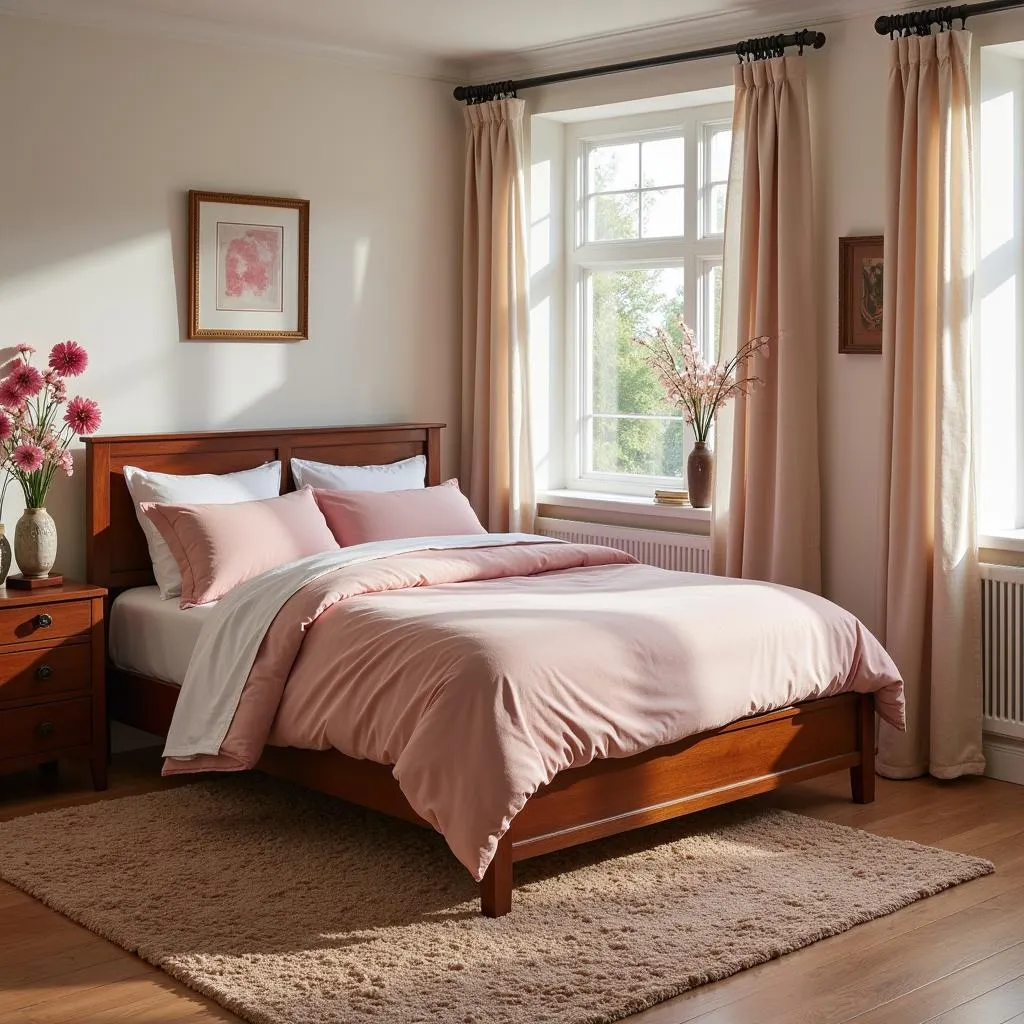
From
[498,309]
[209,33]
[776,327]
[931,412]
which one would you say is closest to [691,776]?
[931,412]

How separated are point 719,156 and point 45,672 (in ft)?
10.8

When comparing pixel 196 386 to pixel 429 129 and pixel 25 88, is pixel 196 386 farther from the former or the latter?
pixel 429 129

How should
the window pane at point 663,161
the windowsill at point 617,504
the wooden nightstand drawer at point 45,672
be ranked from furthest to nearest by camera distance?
the window pane at point 663,161, the windowsill at point 617,504, the wooden nightstand drawer at point 45,672

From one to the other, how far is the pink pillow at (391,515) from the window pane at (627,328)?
1.09 m

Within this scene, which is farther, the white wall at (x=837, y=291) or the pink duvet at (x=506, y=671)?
the white wall at (x=837, y=291)

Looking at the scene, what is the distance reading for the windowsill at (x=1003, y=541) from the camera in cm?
467

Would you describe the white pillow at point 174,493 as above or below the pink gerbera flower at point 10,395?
below

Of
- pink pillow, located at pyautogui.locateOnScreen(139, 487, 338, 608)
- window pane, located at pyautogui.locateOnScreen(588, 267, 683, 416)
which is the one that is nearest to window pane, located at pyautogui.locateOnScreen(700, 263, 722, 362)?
window pane, located at pyautogui.locateOnScreen(588, 267, 683, 416)

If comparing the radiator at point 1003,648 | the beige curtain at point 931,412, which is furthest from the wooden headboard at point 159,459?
the radiator at point 1003,648

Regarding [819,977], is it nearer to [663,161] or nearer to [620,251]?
[620,251]

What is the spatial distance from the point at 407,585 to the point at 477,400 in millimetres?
1910

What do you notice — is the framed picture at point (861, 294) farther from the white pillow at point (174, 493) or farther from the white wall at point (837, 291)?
the white pillow at point (174, 493)

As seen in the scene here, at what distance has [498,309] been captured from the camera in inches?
239

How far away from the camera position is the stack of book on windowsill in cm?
568
